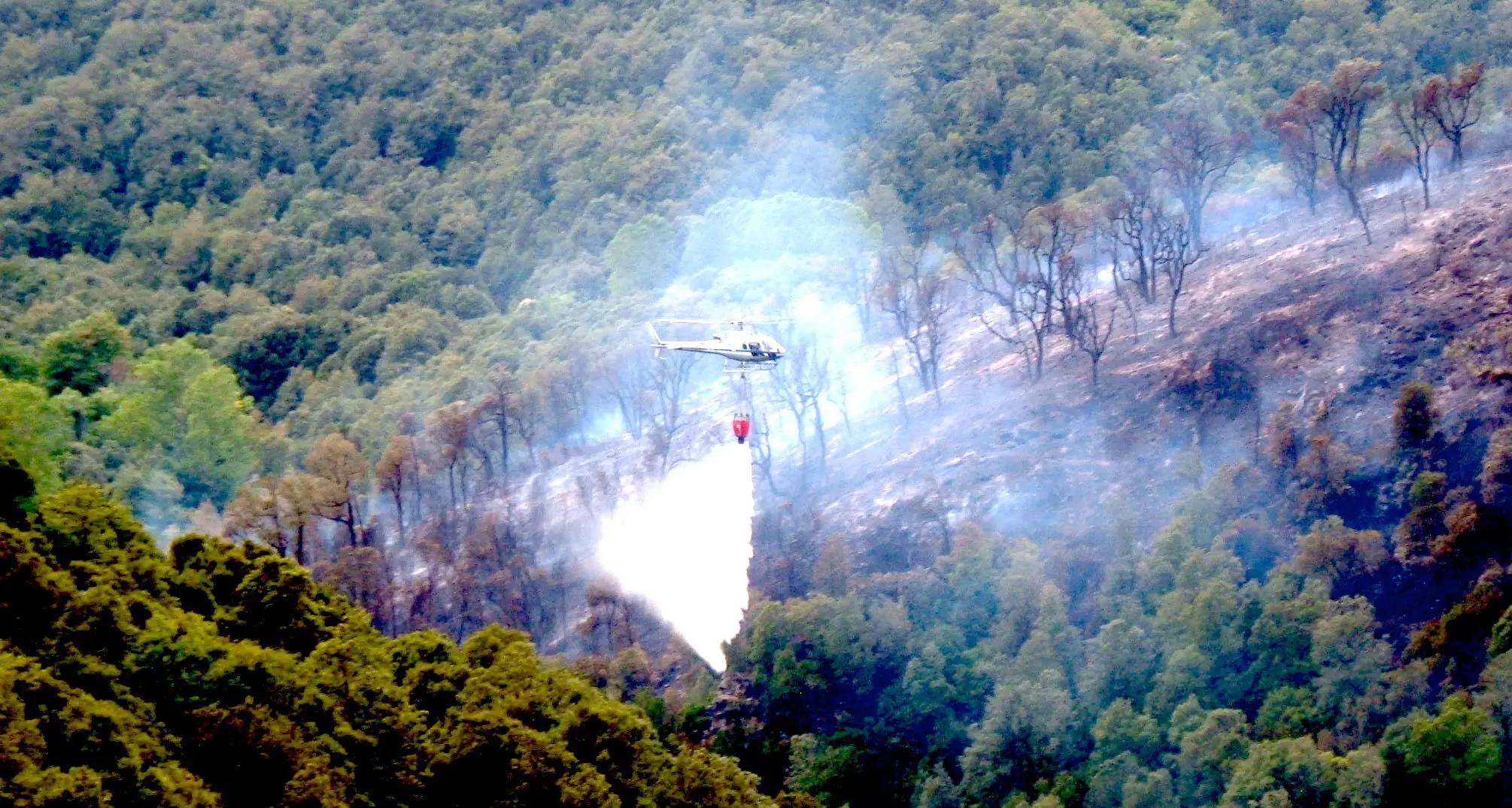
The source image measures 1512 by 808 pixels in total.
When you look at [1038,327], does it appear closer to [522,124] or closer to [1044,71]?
[1044,71]

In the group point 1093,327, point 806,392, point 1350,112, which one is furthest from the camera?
point 806,392

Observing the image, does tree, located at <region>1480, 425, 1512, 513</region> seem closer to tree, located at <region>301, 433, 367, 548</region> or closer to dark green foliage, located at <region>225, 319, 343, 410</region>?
tree, located at <region>301, 433, 367, 548</region>

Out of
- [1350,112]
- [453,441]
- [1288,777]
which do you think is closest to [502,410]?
[453,441]

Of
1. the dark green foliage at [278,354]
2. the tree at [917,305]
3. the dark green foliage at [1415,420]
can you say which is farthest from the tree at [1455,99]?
the dark green foliage at [278,354]

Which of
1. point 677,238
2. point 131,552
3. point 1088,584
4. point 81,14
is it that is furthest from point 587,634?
point 81,14

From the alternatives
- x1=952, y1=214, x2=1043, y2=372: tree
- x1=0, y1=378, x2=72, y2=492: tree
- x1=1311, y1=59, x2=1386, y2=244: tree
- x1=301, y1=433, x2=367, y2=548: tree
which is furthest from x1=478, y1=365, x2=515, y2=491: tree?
x1=1311, y1=59, x2=1386, y2=244: tree

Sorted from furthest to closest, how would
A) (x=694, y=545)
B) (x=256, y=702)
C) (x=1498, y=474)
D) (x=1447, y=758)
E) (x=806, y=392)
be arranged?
(x=806, y=392) → (x=694, y=545) → (x=1498, y=474) → (x=1447, y=758) → (x=256, y=702)

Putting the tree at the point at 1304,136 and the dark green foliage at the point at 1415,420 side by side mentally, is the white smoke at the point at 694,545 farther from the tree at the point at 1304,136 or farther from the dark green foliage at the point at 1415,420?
the tree at the point at 1304,136

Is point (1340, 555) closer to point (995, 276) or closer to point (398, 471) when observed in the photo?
point (995, 276)
